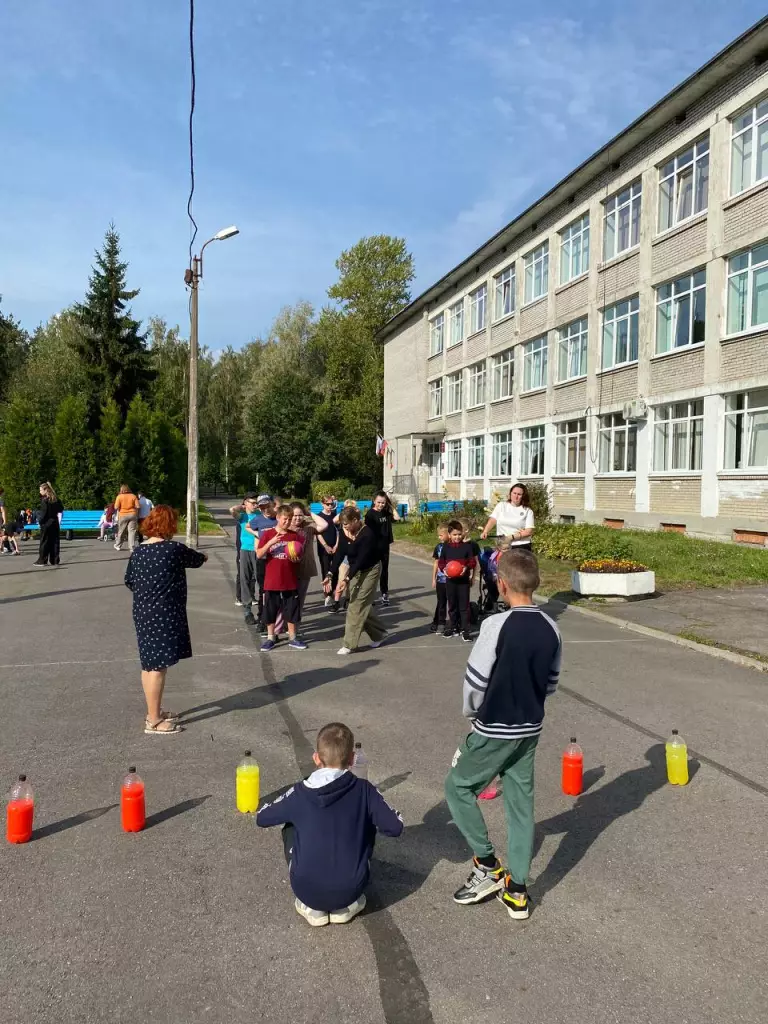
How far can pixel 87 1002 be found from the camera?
9.55 ft

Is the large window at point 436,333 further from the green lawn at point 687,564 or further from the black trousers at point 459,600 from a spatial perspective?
the black trousers at point 459,600

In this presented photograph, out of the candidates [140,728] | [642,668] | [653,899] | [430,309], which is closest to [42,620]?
[140,728]

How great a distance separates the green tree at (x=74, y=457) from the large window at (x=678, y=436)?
20706 mm

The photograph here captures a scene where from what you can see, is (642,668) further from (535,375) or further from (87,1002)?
(535,375)

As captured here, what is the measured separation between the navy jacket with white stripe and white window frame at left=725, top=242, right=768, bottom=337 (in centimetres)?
1919

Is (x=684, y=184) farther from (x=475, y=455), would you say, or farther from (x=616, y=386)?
(x=475, y=455)

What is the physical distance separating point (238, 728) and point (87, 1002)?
3.43 m

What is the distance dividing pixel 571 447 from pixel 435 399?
18.2 meters

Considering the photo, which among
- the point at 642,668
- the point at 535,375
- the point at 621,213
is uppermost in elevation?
the point at 621,213

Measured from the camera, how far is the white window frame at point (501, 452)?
121 ft

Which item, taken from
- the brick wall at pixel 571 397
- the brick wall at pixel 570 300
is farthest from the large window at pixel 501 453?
the brick wall at pixel 570 300

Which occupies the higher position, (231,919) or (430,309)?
(430,309)

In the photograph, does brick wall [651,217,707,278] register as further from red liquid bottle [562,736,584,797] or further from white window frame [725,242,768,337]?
red liquid bottle [562,736,584,797]

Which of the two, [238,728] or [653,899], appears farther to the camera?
[238,728]
